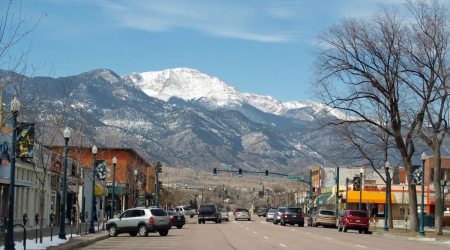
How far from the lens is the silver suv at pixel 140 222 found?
36.8 metres

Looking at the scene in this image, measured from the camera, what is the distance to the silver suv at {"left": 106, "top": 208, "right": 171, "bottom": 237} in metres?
36.8

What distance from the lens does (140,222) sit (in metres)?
36.8

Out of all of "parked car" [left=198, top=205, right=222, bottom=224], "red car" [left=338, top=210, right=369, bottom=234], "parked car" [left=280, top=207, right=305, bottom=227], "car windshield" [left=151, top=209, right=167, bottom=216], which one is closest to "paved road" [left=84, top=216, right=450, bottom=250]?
"car windshield" [left=151, top=209, right=167, bottom=216]

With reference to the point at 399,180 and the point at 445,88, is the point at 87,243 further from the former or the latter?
the point at 399,180

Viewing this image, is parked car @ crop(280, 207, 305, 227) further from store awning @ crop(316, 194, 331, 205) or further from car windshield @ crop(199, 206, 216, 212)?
store awning @ crop(316, 194, 331, 205)

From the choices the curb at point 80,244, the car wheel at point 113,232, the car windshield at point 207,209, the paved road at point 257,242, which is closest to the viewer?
the curb at point 80,244

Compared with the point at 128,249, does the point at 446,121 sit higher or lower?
higher

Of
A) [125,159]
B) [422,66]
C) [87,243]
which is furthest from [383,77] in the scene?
[125,159]

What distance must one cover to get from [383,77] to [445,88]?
249 inches

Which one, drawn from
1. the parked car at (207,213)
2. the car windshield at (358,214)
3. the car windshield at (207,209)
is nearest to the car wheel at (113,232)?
the car windshield at (358,214)

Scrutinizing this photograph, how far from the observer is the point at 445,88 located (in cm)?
3938

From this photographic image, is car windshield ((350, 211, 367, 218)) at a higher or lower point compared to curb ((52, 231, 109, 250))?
higher

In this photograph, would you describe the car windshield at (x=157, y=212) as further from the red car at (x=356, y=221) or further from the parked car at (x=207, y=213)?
the parked car at (x=207, y=213)

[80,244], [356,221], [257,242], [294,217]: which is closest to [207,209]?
[294,217]
